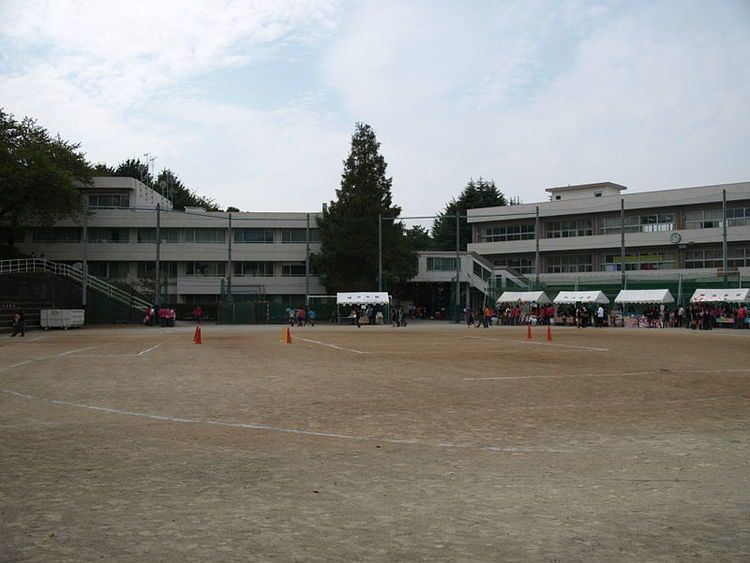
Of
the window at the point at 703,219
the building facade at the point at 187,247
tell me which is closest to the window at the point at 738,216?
the window at the point at 703,219

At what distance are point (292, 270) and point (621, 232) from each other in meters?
32.7

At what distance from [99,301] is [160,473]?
53.0 m

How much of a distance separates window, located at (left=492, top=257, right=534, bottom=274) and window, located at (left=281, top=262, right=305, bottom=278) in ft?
75.8

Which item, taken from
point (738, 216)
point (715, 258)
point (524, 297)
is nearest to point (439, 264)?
point (524, 297)

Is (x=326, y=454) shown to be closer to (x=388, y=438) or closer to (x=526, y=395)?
(x=388, y=438)

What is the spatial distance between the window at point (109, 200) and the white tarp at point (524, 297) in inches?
1592

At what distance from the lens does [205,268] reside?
239ft

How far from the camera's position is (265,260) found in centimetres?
7262

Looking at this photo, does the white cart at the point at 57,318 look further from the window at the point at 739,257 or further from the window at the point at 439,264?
the window at the point at 739,257

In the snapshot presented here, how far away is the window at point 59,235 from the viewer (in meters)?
70.8

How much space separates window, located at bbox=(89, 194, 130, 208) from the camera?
7306 centimetres

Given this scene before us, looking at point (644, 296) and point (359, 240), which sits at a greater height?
point (359, 240)

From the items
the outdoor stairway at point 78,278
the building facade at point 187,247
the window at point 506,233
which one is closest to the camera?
the outdoor stairway at point 78,278

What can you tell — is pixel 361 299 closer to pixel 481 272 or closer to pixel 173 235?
pixel 481 272
